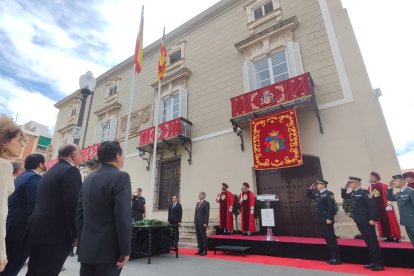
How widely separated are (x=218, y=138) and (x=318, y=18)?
6.54m

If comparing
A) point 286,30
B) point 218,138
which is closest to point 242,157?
point 218,138

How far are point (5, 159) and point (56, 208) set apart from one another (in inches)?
31.4

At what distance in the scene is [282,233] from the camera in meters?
8.74

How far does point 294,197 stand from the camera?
888cm

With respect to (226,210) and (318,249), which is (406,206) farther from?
(226,210)

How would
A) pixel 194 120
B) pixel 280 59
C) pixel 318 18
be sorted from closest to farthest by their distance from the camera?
pixel 318 18
pixel 280 59
pixel 194 120

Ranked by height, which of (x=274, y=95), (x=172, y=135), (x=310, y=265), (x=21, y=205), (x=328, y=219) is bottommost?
(x=310, y=265)

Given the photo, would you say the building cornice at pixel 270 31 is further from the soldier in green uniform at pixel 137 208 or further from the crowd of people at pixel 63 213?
the crowd of people at pixel 63 213

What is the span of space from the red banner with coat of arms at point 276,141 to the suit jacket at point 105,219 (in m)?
7.06

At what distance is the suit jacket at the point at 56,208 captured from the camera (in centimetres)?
232

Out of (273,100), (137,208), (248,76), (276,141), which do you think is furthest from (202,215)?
(248,76)

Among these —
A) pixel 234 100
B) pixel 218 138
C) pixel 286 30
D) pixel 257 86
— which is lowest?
pixel 218 138

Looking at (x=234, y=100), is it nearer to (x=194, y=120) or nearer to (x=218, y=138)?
(x=218, y=138)

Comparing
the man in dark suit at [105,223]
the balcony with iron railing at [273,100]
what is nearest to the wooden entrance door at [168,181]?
the balcony with iron railing at [273,100]
